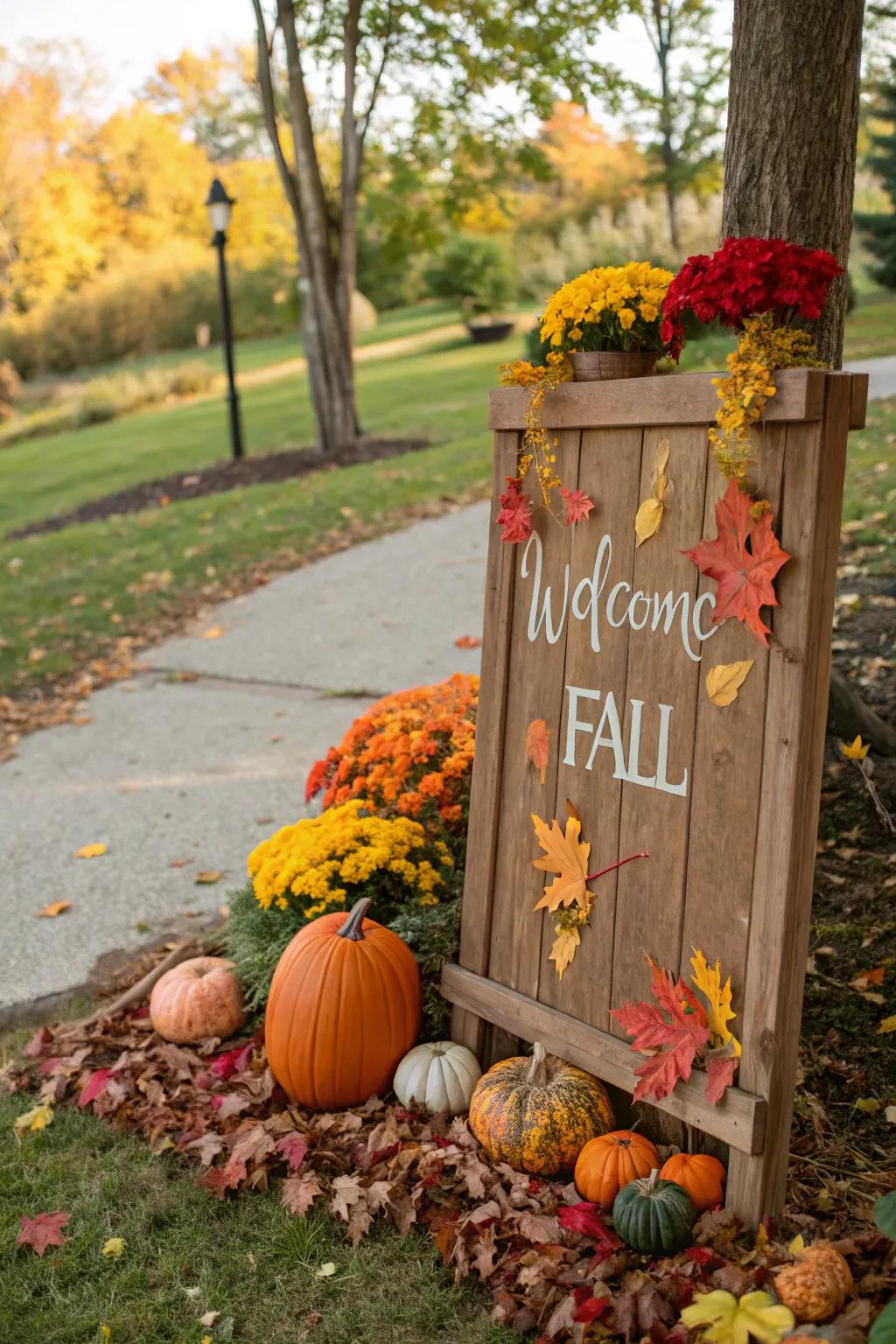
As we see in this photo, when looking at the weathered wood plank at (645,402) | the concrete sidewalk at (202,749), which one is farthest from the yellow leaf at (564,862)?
the concrete sidewalk at (202,749)

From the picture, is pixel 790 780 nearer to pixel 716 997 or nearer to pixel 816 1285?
pixel 716 997

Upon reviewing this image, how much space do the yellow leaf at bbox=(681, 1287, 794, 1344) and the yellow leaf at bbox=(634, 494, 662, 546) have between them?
1545 mm

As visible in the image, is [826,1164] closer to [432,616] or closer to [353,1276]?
[353,1276]

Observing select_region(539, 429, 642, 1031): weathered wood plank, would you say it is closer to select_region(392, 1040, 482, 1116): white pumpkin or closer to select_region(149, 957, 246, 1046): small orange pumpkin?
select_region(392, 1040, 482, 1116): white pumpkin

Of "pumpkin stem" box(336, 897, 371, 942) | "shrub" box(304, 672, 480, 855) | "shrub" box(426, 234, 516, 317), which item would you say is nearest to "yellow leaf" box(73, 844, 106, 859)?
"shrub" box(304, 672, 480, 855)

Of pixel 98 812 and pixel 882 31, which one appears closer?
pixel 98 812

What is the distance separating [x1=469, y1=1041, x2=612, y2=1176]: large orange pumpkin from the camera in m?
2.72

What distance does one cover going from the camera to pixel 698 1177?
252cm

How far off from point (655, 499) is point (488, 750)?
86 cm

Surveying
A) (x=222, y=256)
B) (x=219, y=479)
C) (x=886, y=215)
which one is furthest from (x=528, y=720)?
(x=886, y=215)

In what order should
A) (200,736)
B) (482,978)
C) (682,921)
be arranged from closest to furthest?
(682,921) → (482,978) → (200,736)

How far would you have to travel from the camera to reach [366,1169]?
2.87 metres

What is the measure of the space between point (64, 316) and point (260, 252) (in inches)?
265

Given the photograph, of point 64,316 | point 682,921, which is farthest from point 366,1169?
point 64,316
